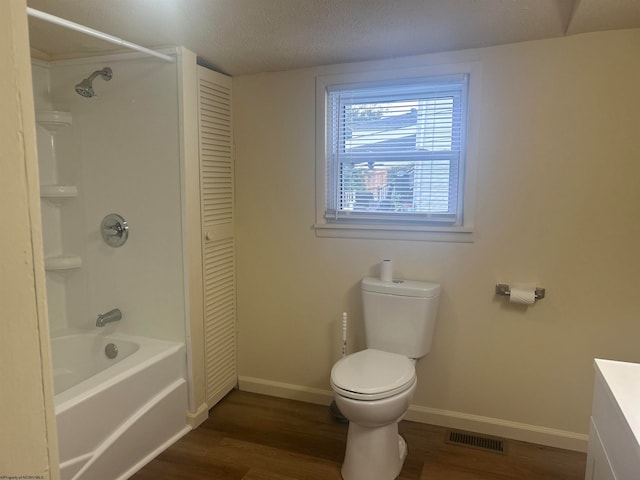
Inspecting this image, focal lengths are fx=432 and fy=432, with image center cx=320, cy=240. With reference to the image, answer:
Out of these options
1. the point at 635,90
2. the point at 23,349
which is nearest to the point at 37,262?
the point at 23,349

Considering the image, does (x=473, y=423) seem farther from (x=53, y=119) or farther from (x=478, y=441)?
(x=53, y=119)

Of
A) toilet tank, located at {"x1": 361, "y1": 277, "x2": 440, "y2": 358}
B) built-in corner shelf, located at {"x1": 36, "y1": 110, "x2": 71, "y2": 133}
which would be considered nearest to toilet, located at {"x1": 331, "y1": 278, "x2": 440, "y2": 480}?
toilet tank, located at {"x1": 361, "y1": 277, "x2": 440, "y2": 358}

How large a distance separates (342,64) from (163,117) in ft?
3.33

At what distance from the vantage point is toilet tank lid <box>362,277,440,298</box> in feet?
7.26

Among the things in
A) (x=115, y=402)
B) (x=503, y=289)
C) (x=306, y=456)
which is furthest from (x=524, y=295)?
(x=115, y=402)

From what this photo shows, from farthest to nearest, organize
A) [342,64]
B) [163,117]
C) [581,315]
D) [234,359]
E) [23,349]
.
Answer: [234,359]
[342,64]
[163,117]
[581,315]
[23,349]

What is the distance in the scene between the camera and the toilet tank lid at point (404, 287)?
2.21 m

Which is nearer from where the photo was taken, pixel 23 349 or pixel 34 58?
pixel 23 349

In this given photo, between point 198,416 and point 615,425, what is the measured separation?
2006 millimetres

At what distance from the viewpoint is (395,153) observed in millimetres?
2373

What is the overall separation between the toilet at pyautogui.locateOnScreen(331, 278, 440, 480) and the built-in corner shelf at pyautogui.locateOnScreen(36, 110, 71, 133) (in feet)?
6.23

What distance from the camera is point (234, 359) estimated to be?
283cm

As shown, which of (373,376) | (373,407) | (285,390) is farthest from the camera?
(285,390)

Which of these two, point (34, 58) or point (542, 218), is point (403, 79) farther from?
point (34, 58)
